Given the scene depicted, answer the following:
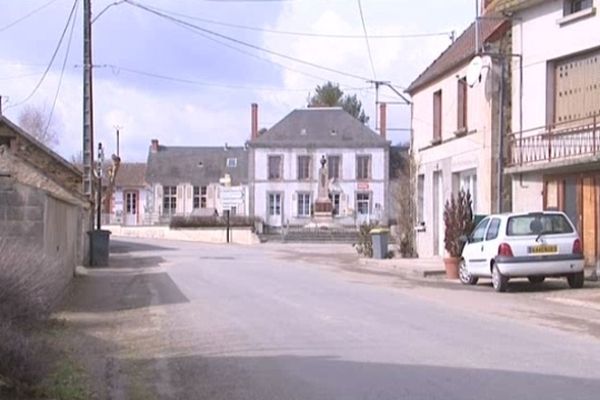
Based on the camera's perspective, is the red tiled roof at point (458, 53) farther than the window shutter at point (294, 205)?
No

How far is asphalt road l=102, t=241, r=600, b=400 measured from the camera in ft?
28.4

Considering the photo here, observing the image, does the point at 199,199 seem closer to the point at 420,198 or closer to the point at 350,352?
the point at 420,198

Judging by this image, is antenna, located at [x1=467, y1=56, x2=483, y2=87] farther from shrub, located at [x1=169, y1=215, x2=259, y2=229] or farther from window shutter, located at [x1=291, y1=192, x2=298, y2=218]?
window shutter, located at [x1=291, y1=192, x2=298, y2=218]

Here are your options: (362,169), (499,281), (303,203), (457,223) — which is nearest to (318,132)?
(362,169)

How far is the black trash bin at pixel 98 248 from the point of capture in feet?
100.0

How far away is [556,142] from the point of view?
24.1 m

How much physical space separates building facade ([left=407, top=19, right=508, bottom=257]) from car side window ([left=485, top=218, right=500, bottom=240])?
6847 millimetres

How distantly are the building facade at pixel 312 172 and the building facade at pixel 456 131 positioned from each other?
41.6 meters

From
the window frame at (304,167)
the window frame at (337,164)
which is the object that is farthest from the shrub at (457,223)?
the window frame at (337,164)

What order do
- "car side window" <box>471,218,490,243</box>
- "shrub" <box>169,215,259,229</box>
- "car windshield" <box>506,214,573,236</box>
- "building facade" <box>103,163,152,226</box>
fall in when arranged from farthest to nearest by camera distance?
"building facade" <box>103,163,152,226</box>, "shrub" <box>169,215,259,229</box>, "car side window" <box>471,218,490,243</box>, "car windshield" <box>506,214,573,236</box>

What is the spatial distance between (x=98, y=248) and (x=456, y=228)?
1221 centimetres

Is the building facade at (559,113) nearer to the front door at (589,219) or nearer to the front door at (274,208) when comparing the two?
the front door at (589,219)

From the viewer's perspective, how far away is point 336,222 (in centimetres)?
7294

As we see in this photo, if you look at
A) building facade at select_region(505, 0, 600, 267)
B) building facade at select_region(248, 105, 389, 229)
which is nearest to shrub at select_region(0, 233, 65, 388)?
building facade at select_region(505, 0, 600, 267)
